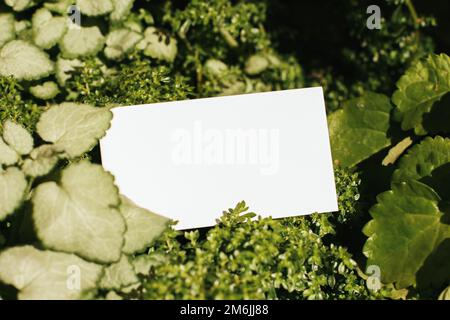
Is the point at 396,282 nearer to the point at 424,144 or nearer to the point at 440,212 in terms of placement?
the point at 440,212

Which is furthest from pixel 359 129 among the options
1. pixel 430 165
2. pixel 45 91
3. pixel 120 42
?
pixel 45 91

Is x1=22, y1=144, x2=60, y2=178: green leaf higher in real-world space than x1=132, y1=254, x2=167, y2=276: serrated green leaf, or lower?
higher

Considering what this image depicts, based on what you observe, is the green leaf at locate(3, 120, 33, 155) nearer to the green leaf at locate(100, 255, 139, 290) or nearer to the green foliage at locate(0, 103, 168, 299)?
the green foliage at locate(0, 103, 168, 299)

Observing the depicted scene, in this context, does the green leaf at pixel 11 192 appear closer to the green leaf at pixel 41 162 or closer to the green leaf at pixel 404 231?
the green leaf at pixel 41 162

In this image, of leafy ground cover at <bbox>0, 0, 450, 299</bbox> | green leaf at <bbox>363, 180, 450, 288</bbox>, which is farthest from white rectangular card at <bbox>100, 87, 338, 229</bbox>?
green leaf at <bbox>363, 180, 450, 288</bbox>

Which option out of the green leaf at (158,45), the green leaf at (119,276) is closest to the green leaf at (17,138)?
the green leaf at (119,276)

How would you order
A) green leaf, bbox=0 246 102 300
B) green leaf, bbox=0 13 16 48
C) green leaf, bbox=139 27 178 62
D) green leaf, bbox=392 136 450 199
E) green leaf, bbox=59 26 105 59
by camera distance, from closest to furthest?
green leaf, bbox=0 246 102 300 → green leaf, bbox=392 136 450 199 → green leaf, bbox=0 13 16 48 → green leaf, bbox=59 26 105 59 → green leaf, bbox=139 27 178 62

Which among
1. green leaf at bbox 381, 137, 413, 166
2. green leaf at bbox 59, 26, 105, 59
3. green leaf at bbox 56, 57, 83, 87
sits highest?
green leaf at bbox 59, 26, 105, 59
